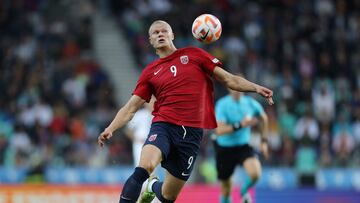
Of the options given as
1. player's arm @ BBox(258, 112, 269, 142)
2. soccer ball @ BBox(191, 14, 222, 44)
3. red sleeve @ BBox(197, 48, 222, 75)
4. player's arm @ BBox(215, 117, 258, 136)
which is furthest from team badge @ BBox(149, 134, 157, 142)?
player's arm @ BBox(258, 112, 269, 142)

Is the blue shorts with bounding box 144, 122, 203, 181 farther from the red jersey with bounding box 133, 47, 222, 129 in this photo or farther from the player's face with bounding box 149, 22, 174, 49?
the player's face with bounding box 149, 22, 174, 49

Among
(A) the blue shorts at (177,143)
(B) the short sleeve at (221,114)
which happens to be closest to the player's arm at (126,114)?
(A) the blue shorts at (177,143)

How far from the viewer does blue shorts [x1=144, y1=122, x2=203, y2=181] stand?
11.3 metres

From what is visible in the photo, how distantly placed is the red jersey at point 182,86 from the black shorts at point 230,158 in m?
3.90

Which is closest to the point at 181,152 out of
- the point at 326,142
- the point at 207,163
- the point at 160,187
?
the point at 160,187

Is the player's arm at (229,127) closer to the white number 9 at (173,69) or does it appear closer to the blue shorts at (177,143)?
the blue shorts at (177,143)

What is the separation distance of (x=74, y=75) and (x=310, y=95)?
6638 mm

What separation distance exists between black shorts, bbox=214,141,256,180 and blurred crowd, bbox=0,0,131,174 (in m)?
7.31

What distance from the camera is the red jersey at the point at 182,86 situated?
451 inches

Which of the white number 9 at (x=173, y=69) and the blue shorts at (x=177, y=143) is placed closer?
the blue shorts at (x=177, y=143)

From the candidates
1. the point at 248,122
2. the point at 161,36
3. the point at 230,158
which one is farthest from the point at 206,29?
the point at 230,158

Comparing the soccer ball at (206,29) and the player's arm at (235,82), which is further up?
the soccer ball at (206,29)

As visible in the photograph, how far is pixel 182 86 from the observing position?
11445mm

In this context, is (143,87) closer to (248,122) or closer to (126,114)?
(126,114)
